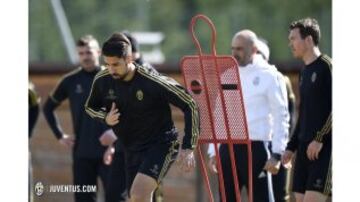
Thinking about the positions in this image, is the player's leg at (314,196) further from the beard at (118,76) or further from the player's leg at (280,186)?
the beard at (118,76)

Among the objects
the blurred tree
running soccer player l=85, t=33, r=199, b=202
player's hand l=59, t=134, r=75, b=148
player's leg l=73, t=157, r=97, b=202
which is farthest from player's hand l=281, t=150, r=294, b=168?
the blurred tree

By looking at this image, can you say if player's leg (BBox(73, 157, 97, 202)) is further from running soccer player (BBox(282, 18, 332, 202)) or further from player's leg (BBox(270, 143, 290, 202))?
running soccer player (BBox(282, 18, 332, 202))

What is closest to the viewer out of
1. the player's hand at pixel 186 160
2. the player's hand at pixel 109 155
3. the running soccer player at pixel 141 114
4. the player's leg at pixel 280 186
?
the player's hand at pixel 186 160

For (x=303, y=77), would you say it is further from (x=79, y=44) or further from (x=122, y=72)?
(x=79, y=44)

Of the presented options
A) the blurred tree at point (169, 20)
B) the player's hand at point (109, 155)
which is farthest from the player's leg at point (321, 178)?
the blurred tree at point (169, 20)

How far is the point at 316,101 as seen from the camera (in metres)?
8.09

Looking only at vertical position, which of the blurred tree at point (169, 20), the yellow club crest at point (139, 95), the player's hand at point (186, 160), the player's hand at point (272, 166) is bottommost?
the player's hand at point (272, 166)

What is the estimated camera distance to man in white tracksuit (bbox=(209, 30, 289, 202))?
8.41 meters

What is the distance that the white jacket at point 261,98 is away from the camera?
841 centimetres

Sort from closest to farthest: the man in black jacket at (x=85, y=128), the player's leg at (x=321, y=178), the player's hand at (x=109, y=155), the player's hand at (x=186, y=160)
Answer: the player's hand at (x=186, y=160)
the player's leg at (x=321, y=178)
the player's hand at (x=109, y=155)
the man in black jacket at (x=85, y=128)

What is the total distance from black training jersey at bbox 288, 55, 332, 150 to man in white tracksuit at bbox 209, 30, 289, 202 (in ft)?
0.79

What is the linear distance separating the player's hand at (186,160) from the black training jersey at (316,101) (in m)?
1.03

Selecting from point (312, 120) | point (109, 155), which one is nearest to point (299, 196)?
point (312, 120)
